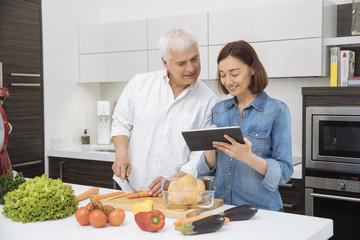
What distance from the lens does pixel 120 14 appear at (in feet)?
14.2

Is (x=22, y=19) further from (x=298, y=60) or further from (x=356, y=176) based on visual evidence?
(x=356, y=176)

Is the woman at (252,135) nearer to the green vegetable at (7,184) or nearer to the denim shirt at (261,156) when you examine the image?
the denim shirt at (261,156)

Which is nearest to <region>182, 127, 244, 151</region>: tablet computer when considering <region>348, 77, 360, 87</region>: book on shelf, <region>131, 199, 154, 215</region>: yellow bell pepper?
<region>131, 199, 154, 215</region>: yellow bell pepper

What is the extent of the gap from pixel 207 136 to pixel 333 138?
1576 mm

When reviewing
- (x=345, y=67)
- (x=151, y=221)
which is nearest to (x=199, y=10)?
(x=345, y=67)

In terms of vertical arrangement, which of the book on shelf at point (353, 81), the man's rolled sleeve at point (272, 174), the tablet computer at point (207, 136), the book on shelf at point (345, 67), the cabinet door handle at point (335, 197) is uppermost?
the book on shelf at point (345, 67)

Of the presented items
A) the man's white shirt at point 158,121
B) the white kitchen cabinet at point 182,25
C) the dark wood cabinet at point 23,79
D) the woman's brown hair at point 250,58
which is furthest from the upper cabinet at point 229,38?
the woman's brown hair at point 250,58

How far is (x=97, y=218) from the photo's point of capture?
1.41m

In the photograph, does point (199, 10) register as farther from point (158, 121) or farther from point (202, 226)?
point (202, 226)

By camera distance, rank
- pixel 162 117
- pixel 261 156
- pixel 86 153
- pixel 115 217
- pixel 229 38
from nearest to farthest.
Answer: pixel 115 217, pixel 261 156, pixel 162 117, pixel 229 38, pixel 86 153

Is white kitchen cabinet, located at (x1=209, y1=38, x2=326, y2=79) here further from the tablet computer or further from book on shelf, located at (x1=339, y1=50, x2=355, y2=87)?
the tablet computer

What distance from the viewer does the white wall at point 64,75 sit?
388cm

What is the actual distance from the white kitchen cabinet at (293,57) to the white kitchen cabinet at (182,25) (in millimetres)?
475

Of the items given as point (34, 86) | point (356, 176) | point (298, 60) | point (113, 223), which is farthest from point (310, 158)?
point (34, 86)
